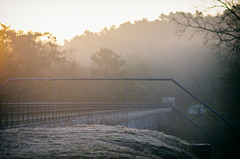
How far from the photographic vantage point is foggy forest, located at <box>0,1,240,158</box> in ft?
46.9

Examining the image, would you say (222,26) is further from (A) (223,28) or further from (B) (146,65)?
(B) (146,65)

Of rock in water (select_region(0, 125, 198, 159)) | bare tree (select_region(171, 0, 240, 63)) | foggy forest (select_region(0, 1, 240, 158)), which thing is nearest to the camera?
rock in water (select_region(0, 125, 198, 159))

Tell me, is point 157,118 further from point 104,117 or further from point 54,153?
point 54,153

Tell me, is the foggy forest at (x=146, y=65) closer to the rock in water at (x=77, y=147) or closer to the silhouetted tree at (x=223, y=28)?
the silhouetted tree at (x=223, y=28)

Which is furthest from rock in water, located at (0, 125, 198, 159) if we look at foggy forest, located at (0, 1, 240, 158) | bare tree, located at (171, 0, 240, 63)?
bare tree, located at (171, 0, 240, 63)

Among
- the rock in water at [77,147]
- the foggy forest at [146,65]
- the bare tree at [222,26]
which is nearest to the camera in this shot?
the rock in water at [77,147]

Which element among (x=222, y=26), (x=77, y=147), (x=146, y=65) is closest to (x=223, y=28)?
(x=222, y=26)

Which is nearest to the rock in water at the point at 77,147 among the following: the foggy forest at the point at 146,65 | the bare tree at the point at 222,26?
the foggy forest at the point at 146,65

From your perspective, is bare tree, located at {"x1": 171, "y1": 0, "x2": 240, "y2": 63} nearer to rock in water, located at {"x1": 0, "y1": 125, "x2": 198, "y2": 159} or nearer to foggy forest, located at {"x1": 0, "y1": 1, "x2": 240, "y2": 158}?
foggy forest, located at {"x1": 0, "y1": 1, "x2": 240, "y2": 158}

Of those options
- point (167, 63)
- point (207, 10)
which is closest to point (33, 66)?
point (207, 10)

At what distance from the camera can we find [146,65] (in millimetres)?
69312

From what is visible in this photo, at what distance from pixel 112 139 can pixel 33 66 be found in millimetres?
21376

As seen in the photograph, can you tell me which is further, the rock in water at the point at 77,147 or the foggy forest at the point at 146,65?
the foggy forest at the point at 146,65

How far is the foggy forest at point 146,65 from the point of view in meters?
14.3
